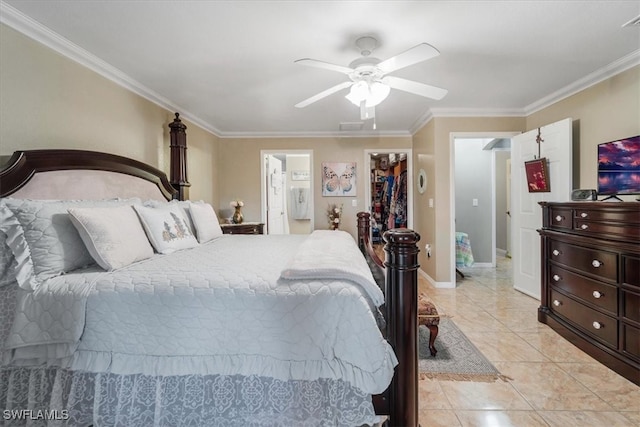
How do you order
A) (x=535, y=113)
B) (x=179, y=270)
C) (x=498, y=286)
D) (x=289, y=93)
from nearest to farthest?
(x=179, y=270) < (x=289, y=93) < (x=535, y=113) < (x=498, y=286)

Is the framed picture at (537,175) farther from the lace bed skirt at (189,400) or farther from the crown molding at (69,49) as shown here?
the crown molding at (69,49)

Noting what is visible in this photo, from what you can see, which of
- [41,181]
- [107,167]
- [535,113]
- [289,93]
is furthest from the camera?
[535,113]

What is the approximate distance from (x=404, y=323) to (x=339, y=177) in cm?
386

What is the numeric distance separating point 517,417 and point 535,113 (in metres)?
3.60

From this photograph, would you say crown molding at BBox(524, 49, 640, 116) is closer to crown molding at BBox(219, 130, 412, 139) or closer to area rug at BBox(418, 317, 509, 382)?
crown molding at BBox(219, 130, 412, 139)

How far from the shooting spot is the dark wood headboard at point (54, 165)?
5.09 ft

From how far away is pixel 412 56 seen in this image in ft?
5.47

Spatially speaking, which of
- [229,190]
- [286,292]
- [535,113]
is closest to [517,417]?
[286,292]

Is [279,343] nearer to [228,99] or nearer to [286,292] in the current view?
[286,292]

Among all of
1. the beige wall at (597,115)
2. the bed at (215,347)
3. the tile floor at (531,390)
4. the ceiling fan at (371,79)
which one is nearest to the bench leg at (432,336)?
the tile floor at (531,390)

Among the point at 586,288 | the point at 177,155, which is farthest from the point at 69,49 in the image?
the point at 586,288

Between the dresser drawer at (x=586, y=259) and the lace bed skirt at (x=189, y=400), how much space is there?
2.09 m

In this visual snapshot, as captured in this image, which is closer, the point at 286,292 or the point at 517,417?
the point at 286,292

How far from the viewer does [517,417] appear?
1.49m
